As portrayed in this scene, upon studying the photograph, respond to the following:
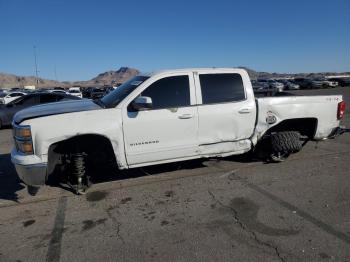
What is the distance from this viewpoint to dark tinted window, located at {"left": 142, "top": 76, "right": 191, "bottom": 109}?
16.8 feet

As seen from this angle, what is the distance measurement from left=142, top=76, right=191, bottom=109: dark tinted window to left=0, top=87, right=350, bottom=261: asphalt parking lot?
134cm

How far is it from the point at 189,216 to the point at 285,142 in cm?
279

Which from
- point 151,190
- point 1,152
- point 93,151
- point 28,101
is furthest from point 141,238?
point 28,101

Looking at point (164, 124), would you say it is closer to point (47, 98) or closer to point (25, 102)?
point (47, 98)

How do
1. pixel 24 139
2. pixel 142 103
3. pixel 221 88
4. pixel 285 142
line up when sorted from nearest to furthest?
1. pixel 24 139
2. pixel 142 103
3. pixel 221 88
4. pixel 285 142

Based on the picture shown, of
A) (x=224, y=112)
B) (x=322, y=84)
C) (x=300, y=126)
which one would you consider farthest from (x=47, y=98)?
(x=322, y=84)

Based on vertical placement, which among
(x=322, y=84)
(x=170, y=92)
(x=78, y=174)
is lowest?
(x=78, y=174)

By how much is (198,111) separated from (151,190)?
148 cm

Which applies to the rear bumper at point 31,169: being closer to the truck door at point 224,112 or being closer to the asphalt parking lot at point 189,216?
the asphalt parking lot at point 189,216

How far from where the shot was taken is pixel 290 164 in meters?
6.32

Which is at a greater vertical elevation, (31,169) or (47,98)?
(47,98)

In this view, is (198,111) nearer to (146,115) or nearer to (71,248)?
(146,115)

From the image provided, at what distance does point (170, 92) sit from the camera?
5.23 m

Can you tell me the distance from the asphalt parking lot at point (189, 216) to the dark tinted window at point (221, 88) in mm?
1356
